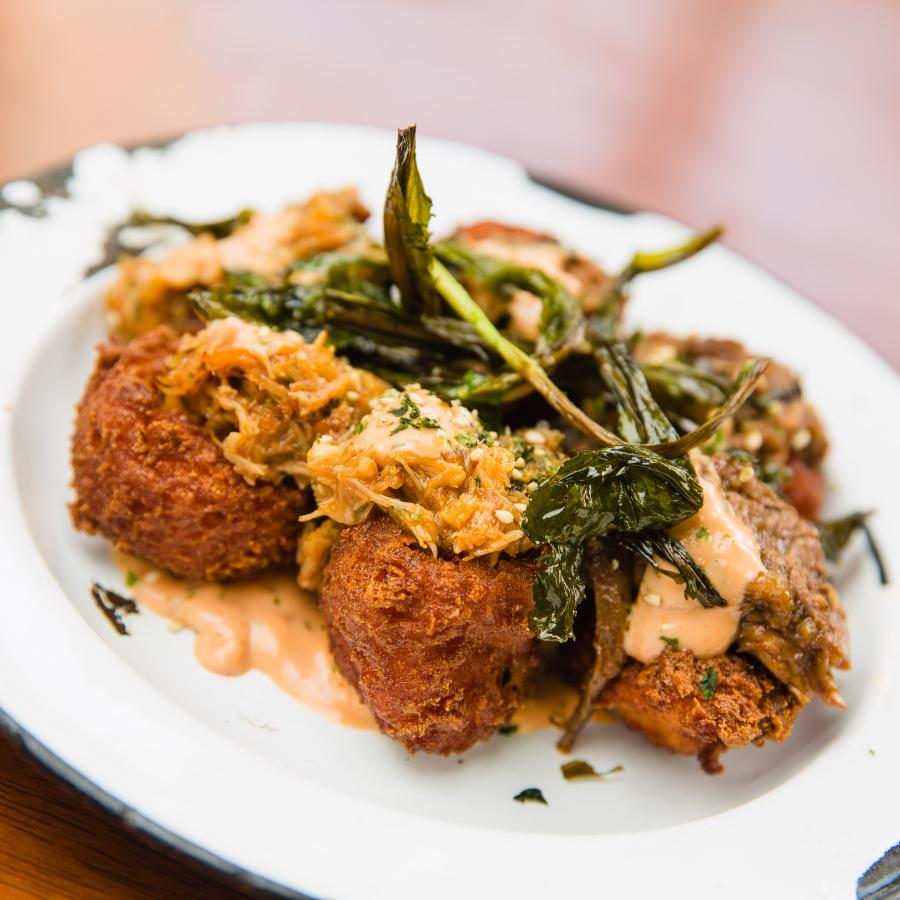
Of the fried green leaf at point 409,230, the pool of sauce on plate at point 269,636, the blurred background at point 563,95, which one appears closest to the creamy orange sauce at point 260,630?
the pool of sauce on plate at point 269,636

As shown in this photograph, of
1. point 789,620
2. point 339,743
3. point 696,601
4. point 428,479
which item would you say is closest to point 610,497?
point 696,601

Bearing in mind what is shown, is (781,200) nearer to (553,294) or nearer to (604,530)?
(553,294)

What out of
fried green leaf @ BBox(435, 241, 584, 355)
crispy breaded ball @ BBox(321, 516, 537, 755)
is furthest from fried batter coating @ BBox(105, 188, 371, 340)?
crispy breaded ball @ BBox(321, 516, 537, 755)

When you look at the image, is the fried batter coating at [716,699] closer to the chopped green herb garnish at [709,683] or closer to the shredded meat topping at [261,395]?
the chopped green herb garnish at [709,683]

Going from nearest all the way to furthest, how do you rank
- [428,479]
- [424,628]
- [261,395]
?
1. [424,628]
2. [428,479]
3. [261,395]

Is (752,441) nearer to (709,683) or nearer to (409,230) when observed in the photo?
(709,683)
